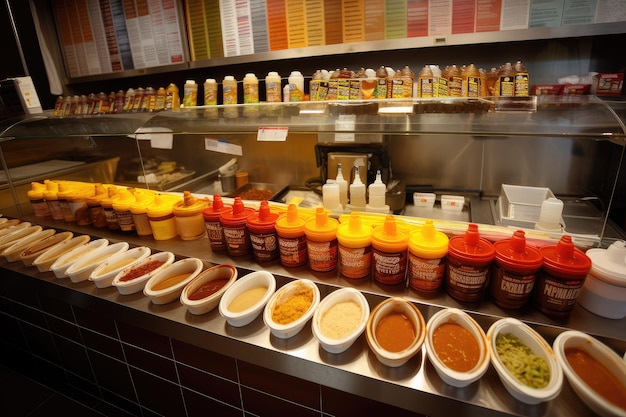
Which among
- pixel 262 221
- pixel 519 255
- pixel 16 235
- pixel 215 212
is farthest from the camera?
pixel 16 235

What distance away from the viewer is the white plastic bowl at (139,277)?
1.34 m

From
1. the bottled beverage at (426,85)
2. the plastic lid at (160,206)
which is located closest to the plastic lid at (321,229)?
the plastic lid at (160,206)

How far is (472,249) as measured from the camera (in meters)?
1.04

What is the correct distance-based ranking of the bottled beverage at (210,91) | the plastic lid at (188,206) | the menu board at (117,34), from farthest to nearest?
the menu board at (117,34) → the bottled beverage at (210,91) → the plastic lid at (188,206)

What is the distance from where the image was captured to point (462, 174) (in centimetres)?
262

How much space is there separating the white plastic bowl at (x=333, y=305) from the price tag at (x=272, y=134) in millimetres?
781

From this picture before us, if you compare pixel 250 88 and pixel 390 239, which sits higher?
pixel 250 88

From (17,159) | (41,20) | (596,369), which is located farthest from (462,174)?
(41,20)

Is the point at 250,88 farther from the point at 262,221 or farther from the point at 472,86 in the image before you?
the point at 472,86

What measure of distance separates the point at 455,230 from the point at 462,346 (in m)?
0.44

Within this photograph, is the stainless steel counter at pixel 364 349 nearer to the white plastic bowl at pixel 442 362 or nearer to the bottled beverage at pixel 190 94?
the white plastic bowl at pixel 442 362

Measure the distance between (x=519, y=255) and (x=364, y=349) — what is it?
0.57m

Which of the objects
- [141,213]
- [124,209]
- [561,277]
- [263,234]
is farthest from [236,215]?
[561,277]

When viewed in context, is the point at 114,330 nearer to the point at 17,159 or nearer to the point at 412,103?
the point at 17,159
